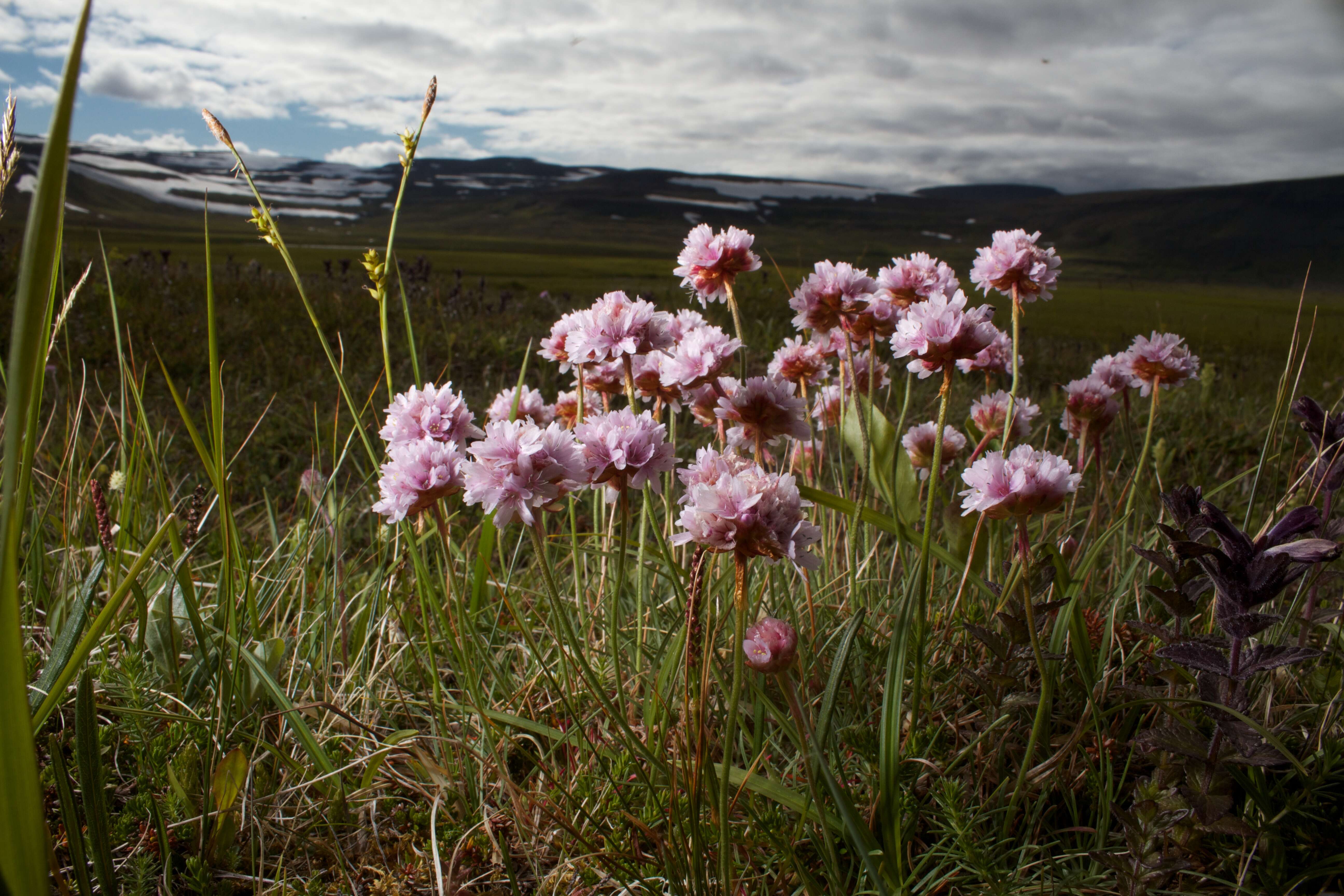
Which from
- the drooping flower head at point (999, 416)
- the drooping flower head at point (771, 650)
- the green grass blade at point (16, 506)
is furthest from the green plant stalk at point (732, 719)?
the drooping flower head at point (999, 416)

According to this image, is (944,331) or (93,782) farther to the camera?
(944,331)

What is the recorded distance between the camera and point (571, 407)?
7.31 ft

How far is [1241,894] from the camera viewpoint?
46.8 inches

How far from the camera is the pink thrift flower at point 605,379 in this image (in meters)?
1.81

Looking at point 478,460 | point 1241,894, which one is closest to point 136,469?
point 478,460

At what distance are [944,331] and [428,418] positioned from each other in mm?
964

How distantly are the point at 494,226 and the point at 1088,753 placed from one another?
123 m

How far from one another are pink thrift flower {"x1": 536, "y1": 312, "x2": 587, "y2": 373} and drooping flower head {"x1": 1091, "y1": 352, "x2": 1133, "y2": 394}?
1508 mm

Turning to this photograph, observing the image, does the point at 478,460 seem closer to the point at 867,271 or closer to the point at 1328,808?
the point at 867,271

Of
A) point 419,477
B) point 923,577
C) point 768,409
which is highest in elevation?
point 768,409

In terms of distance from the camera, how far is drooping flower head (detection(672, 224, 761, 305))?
6.11 ft

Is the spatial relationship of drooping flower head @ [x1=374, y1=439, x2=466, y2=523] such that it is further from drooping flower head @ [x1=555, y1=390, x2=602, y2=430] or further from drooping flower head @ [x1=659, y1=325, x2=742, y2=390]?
drooping flower head @ [x1=555, y1=390, x2=602, y2=430]

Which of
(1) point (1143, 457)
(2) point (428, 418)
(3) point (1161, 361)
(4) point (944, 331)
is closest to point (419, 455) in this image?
(2) point (428, 418)

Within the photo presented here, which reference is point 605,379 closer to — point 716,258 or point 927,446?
point 716,258
